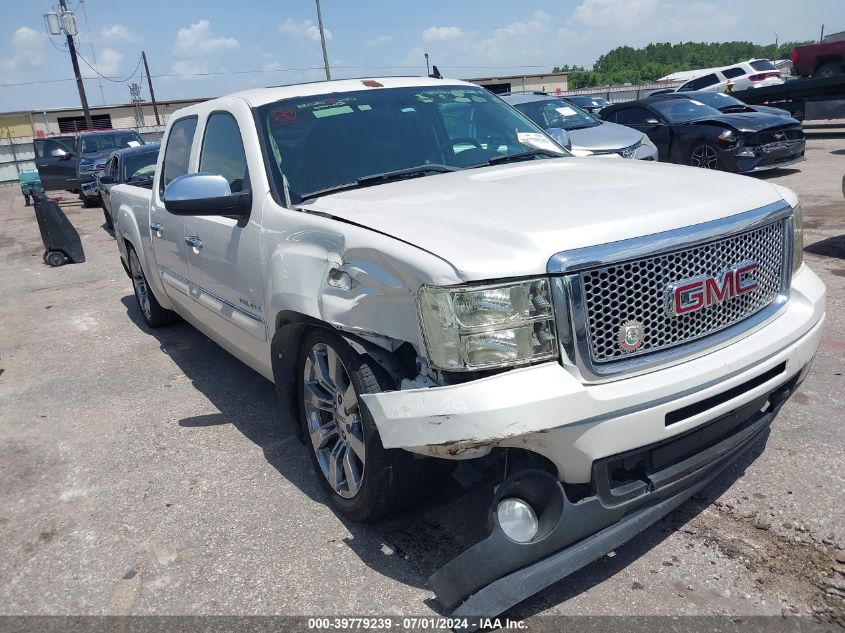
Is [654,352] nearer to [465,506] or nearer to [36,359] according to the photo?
[465,506]

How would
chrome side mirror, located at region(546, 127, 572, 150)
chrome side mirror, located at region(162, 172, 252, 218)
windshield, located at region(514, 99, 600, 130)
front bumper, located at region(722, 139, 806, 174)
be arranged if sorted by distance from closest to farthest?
chrome side mirror, located at region(162, 172, 252, 218)
chrome side mirror, located at region(546, 127, 572, 150)
front bumper, located at region(722, 139, 806, 174)
windshield, located at region(514, 99, 600, 130)

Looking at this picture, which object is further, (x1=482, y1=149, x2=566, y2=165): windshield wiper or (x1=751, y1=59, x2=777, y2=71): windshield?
(x1=751, y1=59, x2=777, y2=71): windshield

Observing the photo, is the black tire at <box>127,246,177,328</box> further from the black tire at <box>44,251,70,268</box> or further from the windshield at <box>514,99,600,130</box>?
the windshield at <box>514,99,600,130</box>

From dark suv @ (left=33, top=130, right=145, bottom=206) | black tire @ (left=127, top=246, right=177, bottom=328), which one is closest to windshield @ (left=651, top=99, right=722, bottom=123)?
black tire @ (left=127, top=246, right=177, bottom=328)

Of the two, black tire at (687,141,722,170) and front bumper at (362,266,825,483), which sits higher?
front bumper at (362,266,825,483)

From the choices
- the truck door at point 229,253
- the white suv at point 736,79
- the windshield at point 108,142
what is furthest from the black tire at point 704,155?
the white suv at point 736,79

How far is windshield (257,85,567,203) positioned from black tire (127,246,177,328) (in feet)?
10.3

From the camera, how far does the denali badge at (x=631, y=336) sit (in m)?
2.38

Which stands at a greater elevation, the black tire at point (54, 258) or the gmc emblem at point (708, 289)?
the gmc emblem at point (708, 289)

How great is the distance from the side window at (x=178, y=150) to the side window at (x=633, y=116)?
946 centimetres

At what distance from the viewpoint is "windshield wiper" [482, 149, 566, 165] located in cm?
386

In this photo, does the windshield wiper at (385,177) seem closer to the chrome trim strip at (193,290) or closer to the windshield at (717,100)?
the chrome trim strip at (193,290)

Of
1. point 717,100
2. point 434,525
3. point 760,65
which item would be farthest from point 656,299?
point 760,65

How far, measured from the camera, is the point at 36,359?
6199 mm
